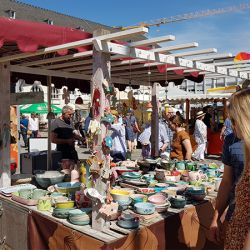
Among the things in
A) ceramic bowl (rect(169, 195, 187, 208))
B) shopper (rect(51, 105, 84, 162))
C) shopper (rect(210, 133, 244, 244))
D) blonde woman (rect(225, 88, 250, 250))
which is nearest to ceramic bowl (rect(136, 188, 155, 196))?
ceramic bowl (rect(169, 195, 187, 208))

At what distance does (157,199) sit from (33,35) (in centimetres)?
180

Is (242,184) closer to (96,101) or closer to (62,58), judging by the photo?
(96,101)

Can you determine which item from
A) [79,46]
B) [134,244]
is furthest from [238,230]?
[79,46]

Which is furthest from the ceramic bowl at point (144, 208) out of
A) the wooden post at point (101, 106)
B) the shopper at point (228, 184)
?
the shopper at point (228, 184)

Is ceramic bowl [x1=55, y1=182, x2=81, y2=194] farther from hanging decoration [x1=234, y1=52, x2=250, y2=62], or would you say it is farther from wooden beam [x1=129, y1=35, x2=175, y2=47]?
hanging decoration [x1=234, y1=52, x2=250, y2=62]

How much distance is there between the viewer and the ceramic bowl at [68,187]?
3.20m

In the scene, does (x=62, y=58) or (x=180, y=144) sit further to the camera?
(x=180, y=144)

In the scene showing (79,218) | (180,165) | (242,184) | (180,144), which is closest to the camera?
(242,184)

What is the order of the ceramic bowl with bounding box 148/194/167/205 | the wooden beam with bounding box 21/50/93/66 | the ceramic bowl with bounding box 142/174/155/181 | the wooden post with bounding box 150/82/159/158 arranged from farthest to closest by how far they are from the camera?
the wooden post with bounding box 150/82/159/158
the ceramic bowl with bounding box 142/174/155/181
the wooden beam with bounding box 21/50/93/66
the ceramic bowl with bounding box 148/194/167/205

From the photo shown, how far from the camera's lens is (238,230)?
1535 mm

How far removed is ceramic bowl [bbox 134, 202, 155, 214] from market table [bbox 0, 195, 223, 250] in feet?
0.25

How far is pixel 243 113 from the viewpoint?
1.52 meters

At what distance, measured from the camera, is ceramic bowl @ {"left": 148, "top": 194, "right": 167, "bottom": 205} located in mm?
2906

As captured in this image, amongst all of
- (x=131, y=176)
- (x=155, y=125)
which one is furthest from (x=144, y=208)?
(x=155, y=125)
